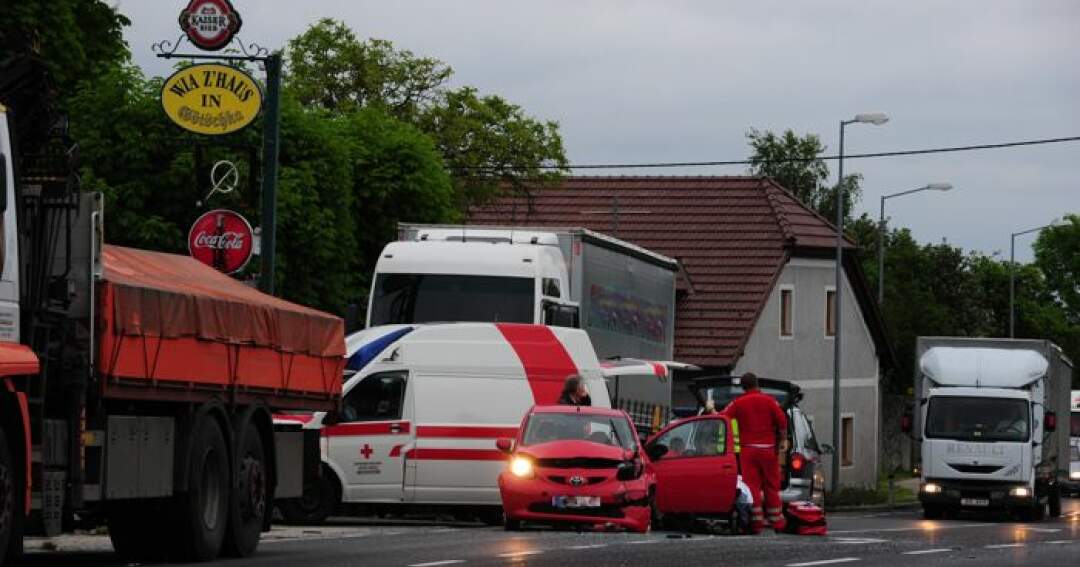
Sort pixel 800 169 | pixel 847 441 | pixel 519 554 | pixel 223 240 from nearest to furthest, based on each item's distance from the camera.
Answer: pixel 519 554
pixel 223 240
pixel 847 441
pixel 800 169

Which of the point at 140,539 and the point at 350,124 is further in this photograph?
the point at 350,124

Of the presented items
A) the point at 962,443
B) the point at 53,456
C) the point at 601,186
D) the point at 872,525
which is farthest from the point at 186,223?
the point at 601,186

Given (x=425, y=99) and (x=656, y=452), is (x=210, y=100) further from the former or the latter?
(x=425, y=99)

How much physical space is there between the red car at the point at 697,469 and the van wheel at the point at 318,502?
3834 millimetres

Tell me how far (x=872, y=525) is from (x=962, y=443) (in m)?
8.25

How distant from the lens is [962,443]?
42625 millimetres

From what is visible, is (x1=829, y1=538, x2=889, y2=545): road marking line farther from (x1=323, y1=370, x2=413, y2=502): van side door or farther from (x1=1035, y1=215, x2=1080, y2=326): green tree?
(x1=1035, y1=215, x2=1080, y2=326): green tree

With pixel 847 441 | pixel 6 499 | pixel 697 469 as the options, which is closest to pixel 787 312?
pixel 847 441

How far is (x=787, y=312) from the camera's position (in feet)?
210

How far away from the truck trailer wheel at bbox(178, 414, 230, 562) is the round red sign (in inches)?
513

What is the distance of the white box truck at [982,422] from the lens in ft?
139

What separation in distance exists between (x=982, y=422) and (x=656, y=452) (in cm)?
1669

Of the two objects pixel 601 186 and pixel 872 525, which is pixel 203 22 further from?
pixel 601 186

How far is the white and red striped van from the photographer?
92.5 ft
